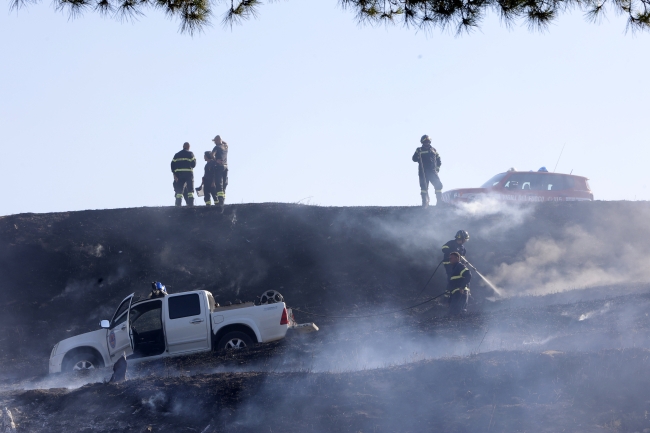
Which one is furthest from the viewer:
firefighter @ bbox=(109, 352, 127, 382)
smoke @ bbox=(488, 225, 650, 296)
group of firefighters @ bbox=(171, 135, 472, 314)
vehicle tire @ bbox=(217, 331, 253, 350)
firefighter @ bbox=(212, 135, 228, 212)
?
firefighter @ bbox=(212, 135, 228, 212)

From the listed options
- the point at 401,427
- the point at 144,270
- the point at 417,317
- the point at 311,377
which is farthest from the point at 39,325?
the point at 401,427

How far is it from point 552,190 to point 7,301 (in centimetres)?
1714

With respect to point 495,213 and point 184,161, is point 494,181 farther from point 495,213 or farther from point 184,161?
point 184,161

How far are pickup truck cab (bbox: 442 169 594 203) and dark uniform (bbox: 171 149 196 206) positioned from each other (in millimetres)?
7984

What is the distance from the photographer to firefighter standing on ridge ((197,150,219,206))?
2014 centimetres

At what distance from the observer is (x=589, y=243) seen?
21703 mm

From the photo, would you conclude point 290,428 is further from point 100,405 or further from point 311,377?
point 100,405

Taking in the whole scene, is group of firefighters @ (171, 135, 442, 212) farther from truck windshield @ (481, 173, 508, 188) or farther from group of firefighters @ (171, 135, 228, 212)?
truck windshield @ (481, 173, 508, 188)

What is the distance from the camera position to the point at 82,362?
12.4 metres

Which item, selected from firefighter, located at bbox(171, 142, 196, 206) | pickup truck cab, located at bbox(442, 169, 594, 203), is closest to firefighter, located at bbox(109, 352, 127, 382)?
firefighter, located at bbox(171, 142, 196, 206)

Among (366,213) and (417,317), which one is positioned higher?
(366,213)

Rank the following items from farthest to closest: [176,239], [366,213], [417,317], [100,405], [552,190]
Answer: [552,190] → [366,213] → [176,239] → [417,317] → [100,405]

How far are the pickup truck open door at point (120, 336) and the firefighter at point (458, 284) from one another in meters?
6.13

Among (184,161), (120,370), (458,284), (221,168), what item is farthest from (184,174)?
(120,370)
